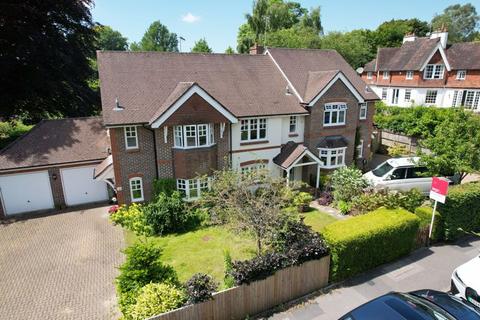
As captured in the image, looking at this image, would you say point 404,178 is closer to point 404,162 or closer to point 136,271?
point 404,162

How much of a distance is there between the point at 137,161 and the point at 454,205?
1645cm

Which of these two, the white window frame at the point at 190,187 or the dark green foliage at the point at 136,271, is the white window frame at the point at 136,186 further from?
the dark green foliage at the point at 136,271

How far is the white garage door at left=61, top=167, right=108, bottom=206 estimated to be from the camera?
63.3ft

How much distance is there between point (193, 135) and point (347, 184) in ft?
33.7

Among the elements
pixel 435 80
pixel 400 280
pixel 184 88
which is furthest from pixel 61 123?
pixel 435 80

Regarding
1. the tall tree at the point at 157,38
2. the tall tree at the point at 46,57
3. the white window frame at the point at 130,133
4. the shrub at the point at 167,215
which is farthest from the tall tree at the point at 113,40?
the shrub at the point at 167,215

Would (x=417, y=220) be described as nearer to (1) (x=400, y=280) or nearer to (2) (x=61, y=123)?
(1) (x=400, y=280)

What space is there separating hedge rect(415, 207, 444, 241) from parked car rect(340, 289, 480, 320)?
6156mm

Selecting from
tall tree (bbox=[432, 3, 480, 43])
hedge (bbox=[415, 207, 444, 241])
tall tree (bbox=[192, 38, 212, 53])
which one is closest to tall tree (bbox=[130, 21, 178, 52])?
tall tree (bbox=[192, 38, 212, 53])

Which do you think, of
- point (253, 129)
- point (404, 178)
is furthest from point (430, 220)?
point (253, 129)

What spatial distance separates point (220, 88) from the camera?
2064 centimetres

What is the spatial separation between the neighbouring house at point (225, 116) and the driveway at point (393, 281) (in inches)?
357

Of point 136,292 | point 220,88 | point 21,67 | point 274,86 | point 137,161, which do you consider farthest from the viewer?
point 21,67

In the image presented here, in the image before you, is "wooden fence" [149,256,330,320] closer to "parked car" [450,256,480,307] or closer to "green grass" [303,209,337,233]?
"parked car" [450,256,480,307]
